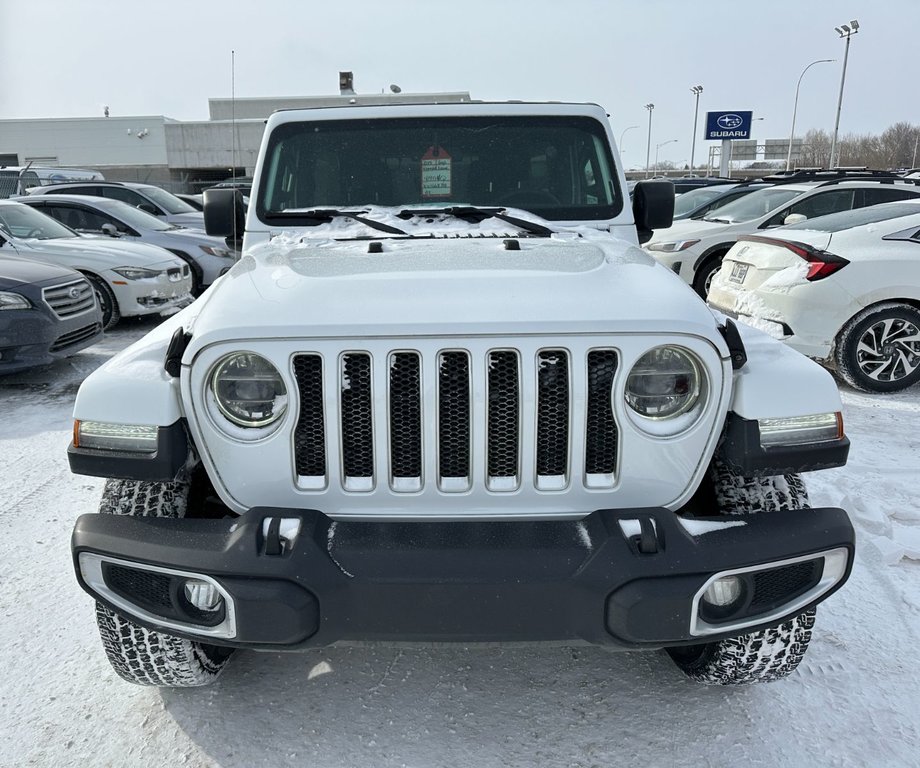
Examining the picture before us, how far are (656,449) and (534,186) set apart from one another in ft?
6.26

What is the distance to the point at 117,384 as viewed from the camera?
2.13 meters

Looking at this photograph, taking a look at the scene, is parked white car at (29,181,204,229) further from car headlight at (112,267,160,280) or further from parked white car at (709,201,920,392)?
parked white car at (709,201,920,392)

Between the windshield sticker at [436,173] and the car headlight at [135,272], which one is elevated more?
the windshield sticker at [436,173]

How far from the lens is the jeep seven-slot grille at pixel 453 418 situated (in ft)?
6.49

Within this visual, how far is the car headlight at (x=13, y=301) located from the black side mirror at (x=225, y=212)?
3.28 m

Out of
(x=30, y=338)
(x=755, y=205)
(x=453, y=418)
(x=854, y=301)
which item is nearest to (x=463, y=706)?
(x=453, y=418)

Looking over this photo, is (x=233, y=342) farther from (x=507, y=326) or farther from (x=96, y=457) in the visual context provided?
(x=507, y=326)

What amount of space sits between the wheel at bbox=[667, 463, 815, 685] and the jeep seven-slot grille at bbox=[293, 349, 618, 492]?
1.63ft

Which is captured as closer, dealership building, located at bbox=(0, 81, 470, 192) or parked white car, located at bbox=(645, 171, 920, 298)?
parked white car, located at bbox=(645, 171, 920, 298)

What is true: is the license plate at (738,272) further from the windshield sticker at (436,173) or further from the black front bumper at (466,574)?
the black front bumper at (466,574)

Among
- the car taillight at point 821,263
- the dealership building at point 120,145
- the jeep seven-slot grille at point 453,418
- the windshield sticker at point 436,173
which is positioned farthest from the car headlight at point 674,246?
the dealership building at point 120,145

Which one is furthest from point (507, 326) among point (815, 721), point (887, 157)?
point (887, 157)

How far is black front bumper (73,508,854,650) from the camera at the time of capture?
6.08ft

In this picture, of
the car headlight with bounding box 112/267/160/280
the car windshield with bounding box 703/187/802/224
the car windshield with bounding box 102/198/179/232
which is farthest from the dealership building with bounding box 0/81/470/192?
the car windshield with bounding box 703/187/802/224
